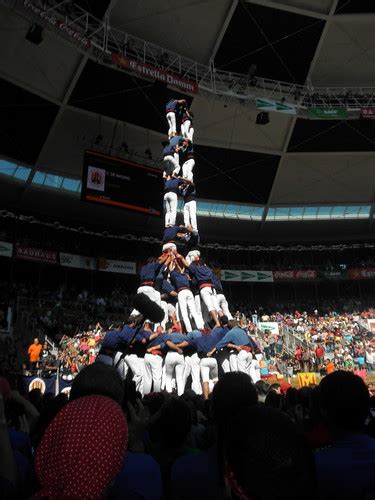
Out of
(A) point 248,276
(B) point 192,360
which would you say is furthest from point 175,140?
(A) point 248,276

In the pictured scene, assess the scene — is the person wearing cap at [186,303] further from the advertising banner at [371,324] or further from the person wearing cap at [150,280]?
the advertising banner at [371,324]

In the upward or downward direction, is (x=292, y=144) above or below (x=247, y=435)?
above

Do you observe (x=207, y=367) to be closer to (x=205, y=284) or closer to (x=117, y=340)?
(x=117, y=340)

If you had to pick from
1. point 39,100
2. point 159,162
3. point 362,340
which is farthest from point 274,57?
point 362,340

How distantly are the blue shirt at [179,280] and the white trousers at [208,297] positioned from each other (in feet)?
1.79

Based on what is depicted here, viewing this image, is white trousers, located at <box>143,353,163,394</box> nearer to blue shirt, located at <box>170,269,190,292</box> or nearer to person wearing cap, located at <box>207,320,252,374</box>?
person wearing cap, located at <box>207,320,252,374</box>

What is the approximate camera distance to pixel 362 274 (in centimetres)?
3578

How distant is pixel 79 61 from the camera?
73.8 ft

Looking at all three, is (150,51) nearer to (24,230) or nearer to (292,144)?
(292,144)

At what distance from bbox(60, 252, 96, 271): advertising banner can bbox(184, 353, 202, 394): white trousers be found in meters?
21.4

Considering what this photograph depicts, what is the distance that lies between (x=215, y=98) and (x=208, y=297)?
50.7 ft

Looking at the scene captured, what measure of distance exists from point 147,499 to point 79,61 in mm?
24375

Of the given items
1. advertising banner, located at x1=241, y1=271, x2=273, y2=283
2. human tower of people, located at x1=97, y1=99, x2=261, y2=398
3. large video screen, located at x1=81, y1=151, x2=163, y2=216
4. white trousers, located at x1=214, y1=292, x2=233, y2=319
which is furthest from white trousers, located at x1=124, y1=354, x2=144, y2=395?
advertising banner, located at x1=241, y1=271, x2=273, y2=283

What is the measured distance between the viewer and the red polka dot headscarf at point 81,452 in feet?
3.73
